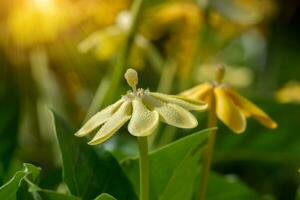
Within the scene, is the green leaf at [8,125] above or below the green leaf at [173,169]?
above

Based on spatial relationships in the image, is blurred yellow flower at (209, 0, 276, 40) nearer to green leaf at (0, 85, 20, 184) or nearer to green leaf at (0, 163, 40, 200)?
green leaf at (0, 85, 20, 184)

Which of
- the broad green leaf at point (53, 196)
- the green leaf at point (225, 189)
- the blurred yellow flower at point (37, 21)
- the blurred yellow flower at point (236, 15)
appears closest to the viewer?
the broad green leaf at point (53, 196)

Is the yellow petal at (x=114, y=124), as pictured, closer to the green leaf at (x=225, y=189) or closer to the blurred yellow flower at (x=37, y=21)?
the green leaf at (x=225, y=189)

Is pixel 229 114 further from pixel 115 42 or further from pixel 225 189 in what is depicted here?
pixel 115 42

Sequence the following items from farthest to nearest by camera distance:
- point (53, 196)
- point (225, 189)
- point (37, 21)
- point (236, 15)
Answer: point (37, 21) < point (236, 15) < point (225, 189) < point (53, 196)

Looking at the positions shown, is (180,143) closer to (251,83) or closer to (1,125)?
(1,125)

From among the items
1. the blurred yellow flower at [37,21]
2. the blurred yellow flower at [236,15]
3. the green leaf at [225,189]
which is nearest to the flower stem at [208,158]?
the green leaf at [225,189]

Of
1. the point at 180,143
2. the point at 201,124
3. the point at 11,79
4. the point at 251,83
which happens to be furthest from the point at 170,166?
the point at 251,83

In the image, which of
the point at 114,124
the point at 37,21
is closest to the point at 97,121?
the point at 114,124

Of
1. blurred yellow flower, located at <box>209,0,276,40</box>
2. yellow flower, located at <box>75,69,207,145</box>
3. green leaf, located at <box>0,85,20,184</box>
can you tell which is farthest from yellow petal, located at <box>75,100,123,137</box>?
blurred yellow flower, located at <box>209,0,276,40</box>
